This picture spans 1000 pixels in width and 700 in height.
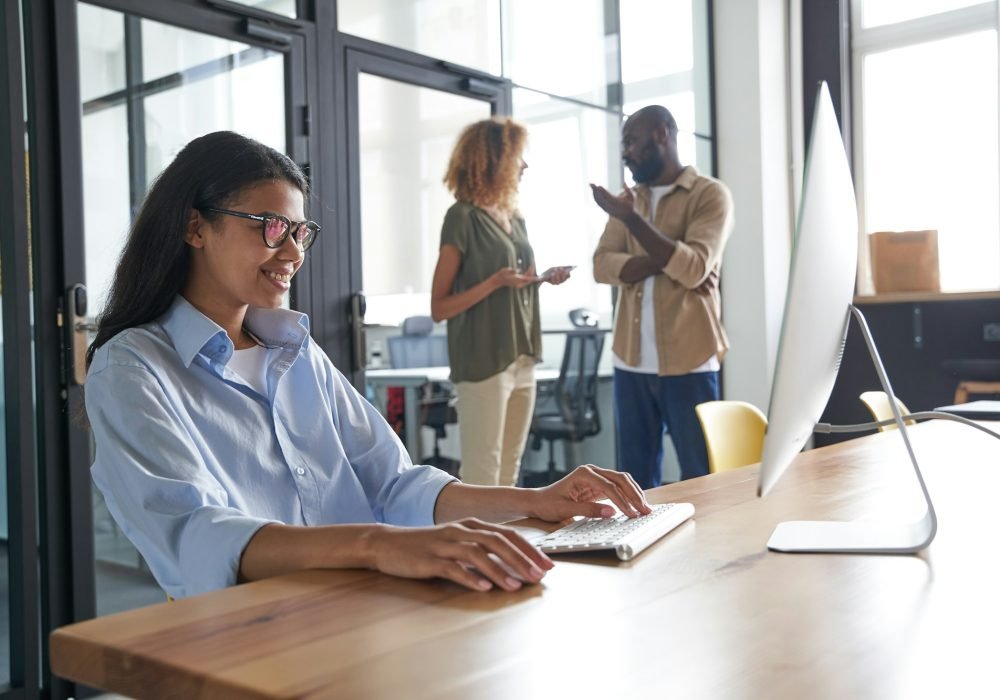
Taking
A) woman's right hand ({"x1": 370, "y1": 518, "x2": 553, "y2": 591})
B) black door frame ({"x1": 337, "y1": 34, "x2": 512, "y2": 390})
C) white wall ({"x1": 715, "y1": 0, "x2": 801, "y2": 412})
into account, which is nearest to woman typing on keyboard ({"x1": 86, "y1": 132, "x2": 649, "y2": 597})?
woman's right hand ({"x1": 370, "y1": 518, "x2": 553, "y2": 591})

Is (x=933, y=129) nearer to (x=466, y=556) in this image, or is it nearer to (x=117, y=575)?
(x=117, y=575)

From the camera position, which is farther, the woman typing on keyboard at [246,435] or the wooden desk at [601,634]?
the woman typing on keyboard at [246,435]

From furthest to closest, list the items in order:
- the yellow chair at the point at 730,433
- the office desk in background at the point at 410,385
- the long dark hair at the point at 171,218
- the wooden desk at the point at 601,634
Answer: the office desk in background at the point at 410,385, the yellow chair at the point at 730,433, the long dark hair at the point at 171,218, the wooden desk at the point at 601,634

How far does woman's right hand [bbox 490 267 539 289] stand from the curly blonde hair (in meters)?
0.24

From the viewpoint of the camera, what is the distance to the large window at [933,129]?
5156 millimetres

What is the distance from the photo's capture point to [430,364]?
362 centimetres

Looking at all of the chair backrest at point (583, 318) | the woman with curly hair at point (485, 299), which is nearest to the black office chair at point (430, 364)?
the woman with curly hair at point (485, 299)

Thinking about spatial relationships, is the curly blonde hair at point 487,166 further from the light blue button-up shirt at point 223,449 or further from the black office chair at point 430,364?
the light blue button-up shirt at point 223,449

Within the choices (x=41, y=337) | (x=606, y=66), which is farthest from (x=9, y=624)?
(x=606, y=66)

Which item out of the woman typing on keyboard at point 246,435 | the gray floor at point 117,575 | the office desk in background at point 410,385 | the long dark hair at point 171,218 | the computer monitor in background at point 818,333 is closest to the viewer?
the computer monitor in background at point 818,333

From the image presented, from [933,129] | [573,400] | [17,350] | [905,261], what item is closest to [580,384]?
[573,400]

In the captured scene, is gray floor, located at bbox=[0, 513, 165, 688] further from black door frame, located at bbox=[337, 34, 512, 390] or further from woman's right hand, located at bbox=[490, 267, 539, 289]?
woman's right hand, located at bbox=[490, 267, 539, 289]

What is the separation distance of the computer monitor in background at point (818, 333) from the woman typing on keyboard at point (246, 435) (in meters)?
0.24

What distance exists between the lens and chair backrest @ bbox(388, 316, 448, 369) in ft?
11.5
